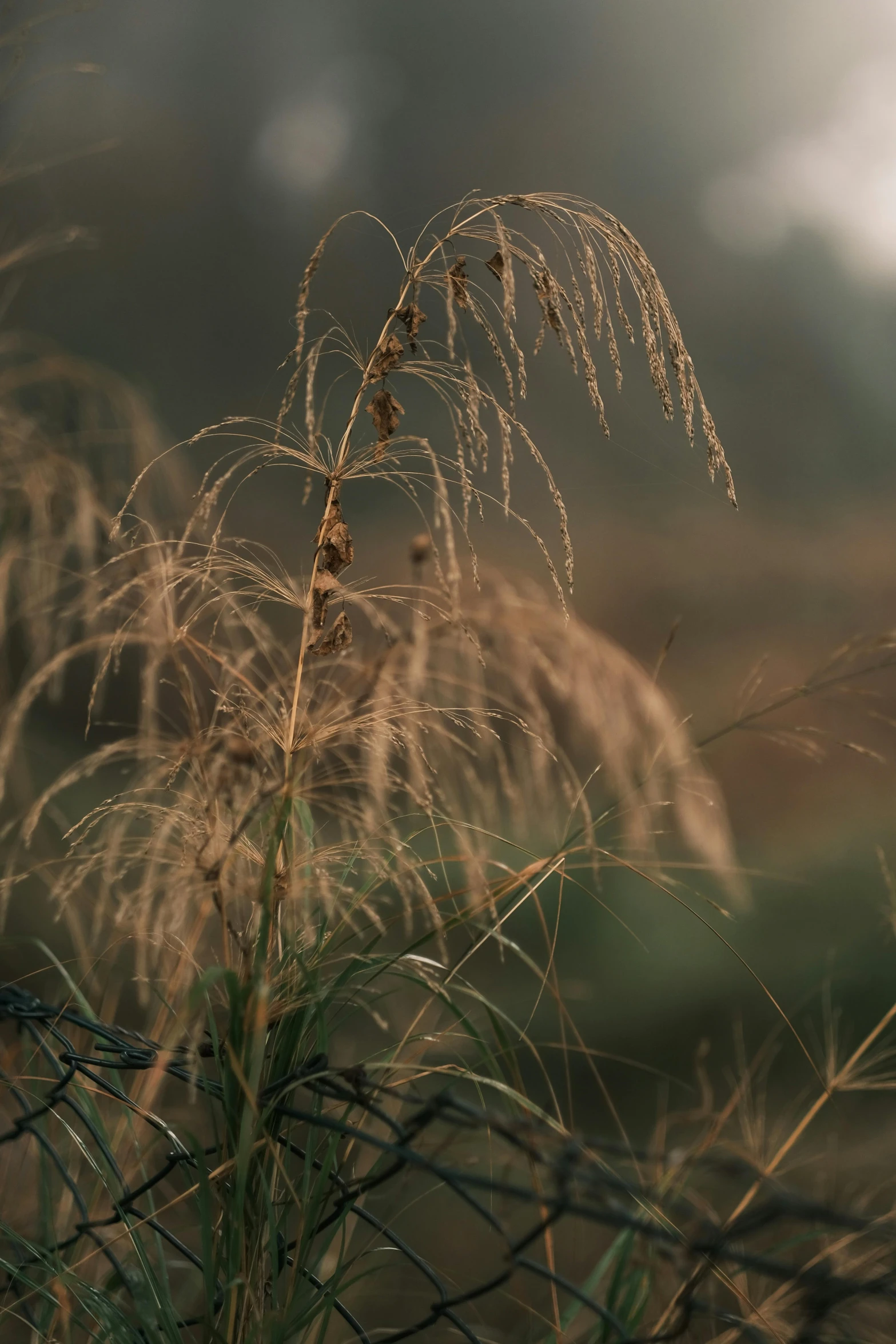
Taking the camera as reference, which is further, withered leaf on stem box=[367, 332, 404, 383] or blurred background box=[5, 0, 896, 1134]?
blurred background box=[5, 0, 896, 1134]

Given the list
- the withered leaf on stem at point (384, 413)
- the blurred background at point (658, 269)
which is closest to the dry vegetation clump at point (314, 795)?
the withered leaf on stem at point (384, 413)

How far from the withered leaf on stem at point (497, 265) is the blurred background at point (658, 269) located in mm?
894

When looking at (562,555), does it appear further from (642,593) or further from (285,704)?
(285,704)

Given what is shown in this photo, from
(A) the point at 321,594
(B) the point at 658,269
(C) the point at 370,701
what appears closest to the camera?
(C) the point at 370,701

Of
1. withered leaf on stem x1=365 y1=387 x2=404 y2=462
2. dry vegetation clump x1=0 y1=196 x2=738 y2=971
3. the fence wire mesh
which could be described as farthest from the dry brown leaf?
the fence wire mesh

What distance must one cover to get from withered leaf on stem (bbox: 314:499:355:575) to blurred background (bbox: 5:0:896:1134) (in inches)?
36.9

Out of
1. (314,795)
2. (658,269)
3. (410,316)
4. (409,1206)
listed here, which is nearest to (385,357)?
(410,316)

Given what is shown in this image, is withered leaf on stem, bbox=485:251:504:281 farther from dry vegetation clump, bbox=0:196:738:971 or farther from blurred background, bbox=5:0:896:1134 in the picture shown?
blurred background, bbox=5:0:896:1134

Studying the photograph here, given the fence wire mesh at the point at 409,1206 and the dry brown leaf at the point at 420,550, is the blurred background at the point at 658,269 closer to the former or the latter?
the fence wire mesh at the point at 409,1206

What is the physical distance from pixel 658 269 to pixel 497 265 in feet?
3.26

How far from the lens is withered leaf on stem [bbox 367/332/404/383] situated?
1.79 feet

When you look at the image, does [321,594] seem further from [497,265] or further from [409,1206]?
[409,1206]

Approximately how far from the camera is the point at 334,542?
0.54m

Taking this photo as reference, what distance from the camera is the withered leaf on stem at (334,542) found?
54 centimetres
